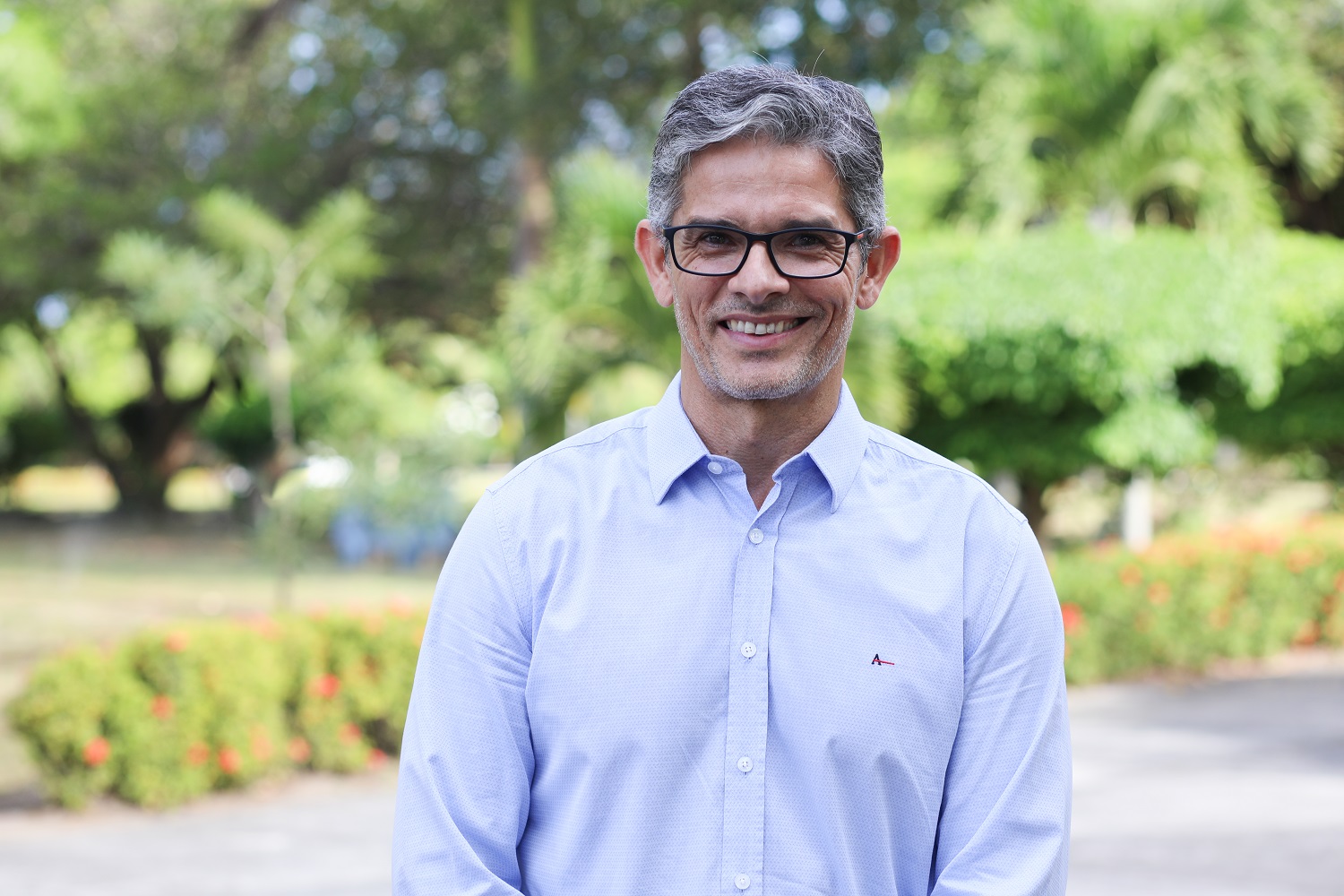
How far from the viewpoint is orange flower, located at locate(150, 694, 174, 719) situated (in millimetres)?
6660

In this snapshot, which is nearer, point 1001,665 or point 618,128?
point 1001,665

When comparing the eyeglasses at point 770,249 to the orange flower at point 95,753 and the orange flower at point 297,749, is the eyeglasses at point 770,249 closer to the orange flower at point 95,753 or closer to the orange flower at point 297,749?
the orange flower at point 95,753

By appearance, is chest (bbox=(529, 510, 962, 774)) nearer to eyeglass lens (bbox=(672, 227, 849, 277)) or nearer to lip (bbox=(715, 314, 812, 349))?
lip (bbox=(715, 314, 812, 349))

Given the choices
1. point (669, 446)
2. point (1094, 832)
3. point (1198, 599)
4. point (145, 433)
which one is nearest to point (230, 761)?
point (1094, 832)

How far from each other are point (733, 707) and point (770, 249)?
22.9 inches

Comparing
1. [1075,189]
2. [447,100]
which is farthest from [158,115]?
[1075,189]

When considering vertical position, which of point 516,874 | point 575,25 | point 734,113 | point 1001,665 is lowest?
point 516,874

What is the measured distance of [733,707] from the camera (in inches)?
65.1

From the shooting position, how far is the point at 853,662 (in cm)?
168

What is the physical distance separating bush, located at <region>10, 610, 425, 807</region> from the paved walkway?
0.17m

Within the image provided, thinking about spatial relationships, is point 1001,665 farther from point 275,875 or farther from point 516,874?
point 275,875

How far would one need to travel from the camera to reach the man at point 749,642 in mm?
1638

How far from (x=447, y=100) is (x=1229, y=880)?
53.9 feet

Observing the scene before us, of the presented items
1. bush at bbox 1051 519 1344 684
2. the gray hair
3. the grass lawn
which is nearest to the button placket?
the gray hair
